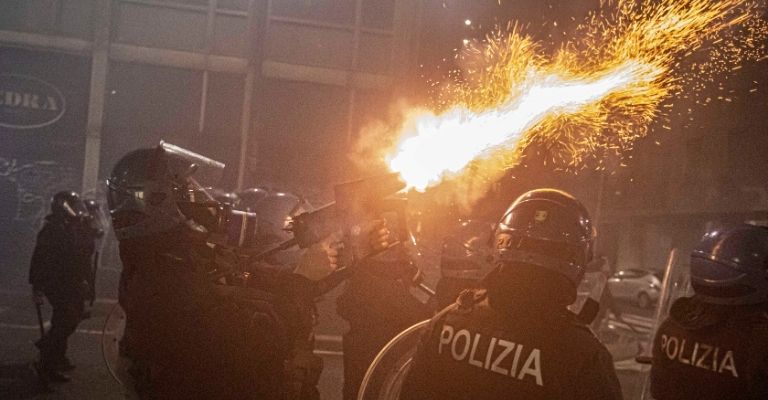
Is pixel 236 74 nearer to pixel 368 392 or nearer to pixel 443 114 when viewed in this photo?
pixel 443 114

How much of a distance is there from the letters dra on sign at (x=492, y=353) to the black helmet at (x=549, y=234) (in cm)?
31

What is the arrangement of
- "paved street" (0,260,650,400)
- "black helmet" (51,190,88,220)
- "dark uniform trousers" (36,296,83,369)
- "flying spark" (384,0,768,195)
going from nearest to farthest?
"flying spark" (384,0,768,195) → "paved street" (0,260,650,400) → "dark uniform trousers" (36,296,83,369) → "black helmet" (51,190,88,220)

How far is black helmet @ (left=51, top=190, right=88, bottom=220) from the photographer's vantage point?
8.50 m

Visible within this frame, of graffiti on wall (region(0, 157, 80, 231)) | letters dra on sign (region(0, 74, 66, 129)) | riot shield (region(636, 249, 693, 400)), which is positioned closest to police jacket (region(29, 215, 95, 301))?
riot shield (region(636, 249, 693, 400))

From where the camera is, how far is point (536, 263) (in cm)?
247

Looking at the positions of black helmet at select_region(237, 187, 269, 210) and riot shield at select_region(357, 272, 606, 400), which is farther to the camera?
black helmet at select_region(237, 187, 269, 210)

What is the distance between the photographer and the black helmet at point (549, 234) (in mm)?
2504

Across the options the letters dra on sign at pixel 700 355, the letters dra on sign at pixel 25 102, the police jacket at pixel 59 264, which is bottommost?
the police jacket at pixel 59 264

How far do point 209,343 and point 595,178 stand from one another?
102 ft

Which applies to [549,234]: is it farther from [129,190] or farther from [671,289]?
[671,289]

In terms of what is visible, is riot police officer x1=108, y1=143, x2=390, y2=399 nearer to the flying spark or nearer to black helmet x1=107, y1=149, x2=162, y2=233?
black helmet x1=107, y1=149, x2=162, y2=233

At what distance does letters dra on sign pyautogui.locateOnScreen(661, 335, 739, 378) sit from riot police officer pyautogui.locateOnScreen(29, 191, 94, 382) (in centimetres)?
694

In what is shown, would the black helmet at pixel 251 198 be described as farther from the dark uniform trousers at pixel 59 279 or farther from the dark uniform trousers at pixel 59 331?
the dark uniform trousers at pixel 59 331

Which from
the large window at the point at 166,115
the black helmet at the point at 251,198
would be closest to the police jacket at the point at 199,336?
the black helmet at the point at 251,198
